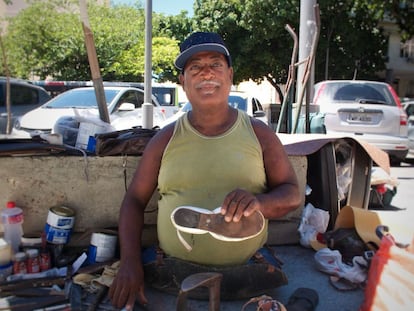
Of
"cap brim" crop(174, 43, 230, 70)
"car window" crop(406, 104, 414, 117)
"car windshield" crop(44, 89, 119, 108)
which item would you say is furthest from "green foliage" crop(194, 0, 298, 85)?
"cap brim" crop(174, 43, 230, 70)

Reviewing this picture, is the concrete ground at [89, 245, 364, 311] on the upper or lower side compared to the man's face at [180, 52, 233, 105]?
lower

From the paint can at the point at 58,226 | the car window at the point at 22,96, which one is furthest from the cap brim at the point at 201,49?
the car window at the point at 22,96

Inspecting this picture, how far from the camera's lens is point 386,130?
25.0 ft

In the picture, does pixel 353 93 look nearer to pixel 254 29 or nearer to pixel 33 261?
pixel 33 261

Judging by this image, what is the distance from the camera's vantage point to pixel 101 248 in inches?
94.3

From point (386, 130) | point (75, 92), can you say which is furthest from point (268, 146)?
point (75, 92)

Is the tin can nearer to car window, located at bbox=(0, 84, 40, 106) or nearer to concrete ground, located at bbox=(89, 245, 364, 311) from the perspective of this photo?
concrete ground, located at bbox=(89, 245, 364, 311)

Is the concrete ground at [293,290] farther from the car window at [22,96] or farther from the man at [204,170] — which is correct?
the car window at [22,96]

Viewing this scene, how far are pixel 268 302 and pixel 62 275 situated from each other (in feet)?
3.70

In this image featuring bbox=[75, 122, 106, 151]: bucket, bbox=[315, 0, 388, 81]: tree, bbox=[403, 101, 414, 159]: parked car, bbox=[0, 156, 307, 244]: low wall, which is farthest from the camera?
bbox=[315, 0, 388, 81]: tree

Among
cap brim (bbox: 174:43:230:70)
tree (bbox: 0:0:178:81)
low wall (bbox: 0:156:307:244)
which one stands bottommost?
low wall (bbox: 0:156:307:244)

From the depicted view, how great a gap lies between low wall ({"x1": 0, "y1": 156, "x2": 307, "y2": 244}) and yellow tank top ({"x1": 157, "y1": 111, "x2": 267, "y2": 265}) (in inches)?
23.3

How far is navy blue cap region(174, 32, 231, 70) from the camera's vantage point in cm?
208

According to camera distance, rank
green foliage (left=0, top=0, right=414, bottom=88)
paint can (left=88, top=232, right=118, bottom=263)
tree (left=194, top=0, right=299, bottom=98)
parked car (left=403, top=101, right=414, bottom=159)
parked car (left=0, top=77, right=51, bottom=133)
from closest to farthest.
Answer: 1. paint can (left=88, top=232, right=118, bottom=263)
2. parked car (left=0, top=77, right=51, bottom=133)
3. parked car (left=403, top=101, right=414, bottom=159)
4. tree (left=194, top=0, right=299, bottom=98)
5. green foliage (left=0, top=0, right=414, bottom=88)
